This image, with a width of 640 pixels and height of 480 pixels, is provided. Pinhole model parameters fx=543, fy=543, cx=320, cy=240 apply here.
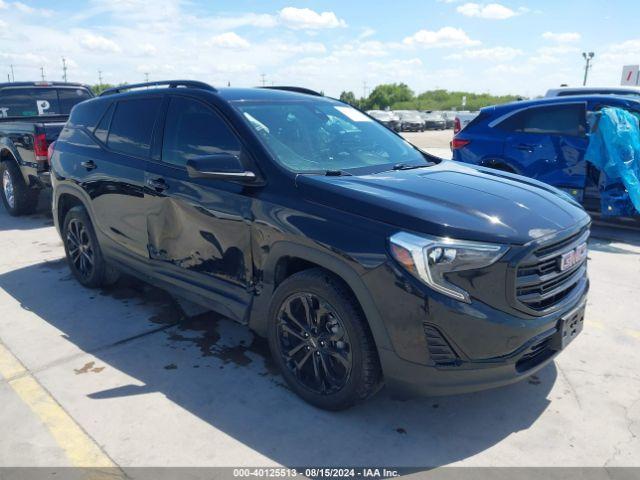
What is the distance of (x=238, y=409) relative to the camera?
312 cm

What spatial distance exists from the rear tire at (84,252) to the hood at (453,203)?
261 cm

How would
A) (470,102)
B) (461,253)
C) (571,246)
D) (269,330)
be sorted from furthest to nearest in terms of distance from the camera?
(470,102), (269,330), (571,246), (461,253)

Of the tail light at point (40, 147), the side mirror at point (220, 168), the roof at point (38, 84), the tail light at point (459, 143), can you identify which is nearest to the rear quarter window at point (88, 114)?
the side mirror at point (220, 168)

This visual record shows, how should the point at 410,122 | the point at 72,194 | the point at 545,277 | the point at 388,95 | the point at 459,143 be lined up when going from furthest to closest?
1. the point at 388,95
2. the point at 410,122
3. the point at 459,143
4. the point at 72,194
5. the point at 545,277

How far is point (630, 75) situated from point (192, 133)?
26302 mm

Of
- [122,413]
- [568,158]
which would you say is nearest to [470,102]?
[568,158]

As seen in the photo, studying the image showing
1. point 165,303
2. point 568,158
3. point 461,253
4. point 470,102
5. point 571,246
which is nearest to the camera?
point 461,253

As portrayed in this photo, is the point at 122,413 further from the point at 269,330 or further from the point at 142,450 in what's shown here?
the point at 269,330

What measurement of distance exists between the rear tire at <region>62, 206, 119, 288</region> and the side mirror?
212 cm

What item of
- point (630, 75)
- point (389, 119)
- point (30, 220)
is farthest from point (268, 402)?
point (389, 119)

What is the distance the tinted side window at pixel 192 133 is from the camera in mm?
3535

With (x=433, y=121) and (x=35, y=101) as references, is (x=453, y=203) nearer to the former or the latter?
(x=35, y=101)

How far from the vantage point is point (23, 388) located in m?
3.34

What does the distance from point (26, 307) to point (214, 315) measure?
1.68m
